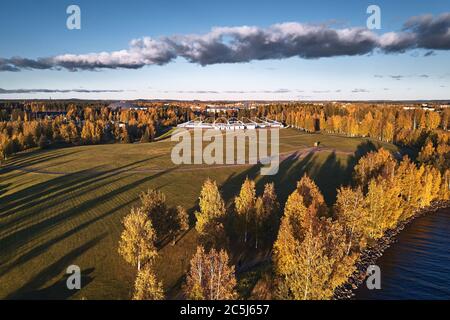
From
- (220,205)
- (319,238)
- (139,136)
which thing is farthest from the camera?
(139,136)

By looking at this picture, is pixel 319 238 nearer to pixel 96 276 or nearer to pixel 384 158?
Result: pixel 96 276

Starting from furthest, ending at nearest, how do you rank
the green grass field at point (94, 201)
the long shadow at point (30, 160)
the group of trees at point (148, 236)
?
the long shadow at point (30, 160) → the green grass field at point (94, 201) → the group of trees at point (148, 236)

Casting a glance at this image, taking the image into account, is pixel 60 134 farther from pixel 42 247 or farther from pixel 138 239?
pixel 138 239

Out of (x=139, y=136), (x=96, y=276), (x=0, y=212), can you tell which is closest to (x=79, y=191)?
(x=0, y=212)

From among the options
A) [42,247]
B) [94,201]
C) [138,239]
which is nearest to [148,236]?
[138,239]

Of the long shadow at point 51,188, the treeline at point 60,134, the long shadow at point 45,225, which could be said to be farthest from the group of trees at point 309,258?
the treeline at point 60,134

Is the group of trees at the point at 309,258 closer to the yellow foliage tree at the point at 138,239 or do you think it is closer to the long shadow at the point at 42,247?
the yellow foliage tree at the point at 138,239
